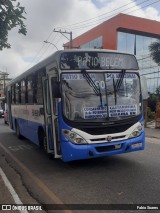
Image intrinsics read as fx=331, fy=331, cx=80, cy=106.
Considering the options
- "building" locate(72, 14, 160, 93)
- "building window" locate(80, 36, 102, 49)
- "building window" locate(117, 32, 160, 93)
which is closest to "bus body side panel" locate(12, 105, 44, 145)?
"building" locate(72, 14, 160, 93)

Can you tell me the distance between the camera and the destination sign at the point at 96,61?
8328 millimetres

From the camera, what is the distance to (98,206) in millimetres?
5762

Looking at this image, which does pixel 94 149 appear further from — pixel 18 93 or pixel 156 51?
pixel 156 51

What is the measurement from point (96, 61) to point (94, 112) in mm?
1350

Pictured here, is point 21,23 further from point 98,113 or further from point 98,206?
point 98,206

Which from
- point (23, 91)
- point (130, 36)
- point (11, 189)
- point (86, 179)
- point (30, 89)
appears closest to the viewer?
point (11, 189)

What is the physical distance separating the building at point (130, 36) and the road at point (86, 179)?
3156cm

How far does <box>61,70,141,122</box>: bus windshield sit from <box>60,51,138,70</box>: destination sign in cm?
20

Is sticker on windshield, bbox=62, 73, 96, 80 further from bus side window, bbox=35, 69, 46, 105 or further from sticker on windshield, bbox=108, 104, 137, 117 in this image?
bus side window, bbox=35, 69, 46, 105

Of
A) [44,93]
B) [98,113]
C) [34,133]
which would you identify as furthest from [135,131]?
[34,133]

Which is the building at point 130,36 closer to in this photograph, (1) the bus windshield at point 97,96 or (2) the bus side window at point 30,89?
(2) the bus side window at point 30,89

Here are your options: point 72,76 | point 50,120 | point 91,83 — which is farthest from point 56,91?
point 50,120

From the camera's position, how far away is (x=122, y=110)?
336 inches

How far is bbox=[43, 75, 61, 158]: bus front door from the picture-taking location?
8.58 m
